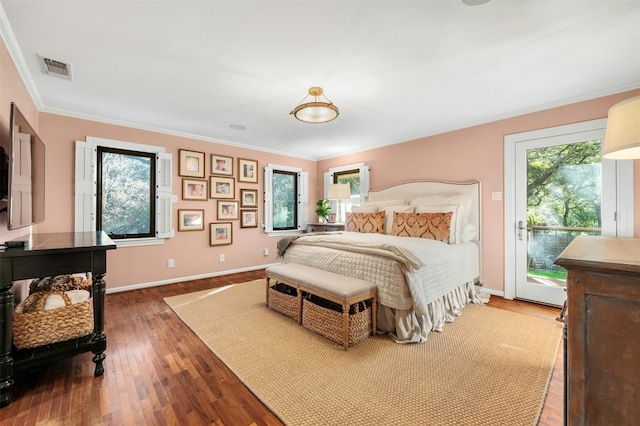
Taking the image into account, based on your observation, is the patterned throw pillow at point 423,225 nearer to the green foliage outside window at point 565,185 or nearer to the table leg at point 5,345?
the green foliage outside window at point 565,185

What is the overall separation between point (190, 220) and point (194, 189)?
502mm

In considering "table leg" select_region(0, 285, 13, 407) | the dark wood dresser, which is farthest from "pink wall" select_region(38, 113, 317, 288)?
the dark wood dresser

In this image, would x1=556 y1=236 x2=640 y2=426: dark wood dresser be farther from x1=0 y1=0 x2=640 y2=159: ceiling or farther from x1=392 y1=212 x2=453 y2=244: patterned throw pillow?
x1=392 y1=212 x2=453 y2=244: patterned throw pillow

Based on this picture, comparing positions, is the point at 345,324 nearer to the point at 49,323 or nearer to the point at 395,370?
the point at 395,370

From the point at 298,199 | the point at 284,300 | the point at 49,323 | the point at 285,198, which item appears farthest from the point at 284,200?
the point at 49,323

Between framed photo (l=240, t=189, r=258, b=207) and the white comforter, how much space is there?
6.92ft

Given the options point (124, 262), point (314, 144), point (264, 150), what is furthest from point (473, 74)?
point (124, 262)

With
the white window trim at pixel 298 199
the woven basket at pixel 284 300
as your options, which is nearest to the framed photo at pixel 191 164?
the white window trim at pixel 298 199

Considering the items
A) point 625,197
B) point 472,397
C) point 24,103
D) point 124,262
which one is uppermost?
point 24,103

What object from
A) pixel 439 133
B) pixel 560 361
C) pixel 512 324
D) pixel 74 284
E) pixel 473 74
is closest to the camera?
pixel 560 361

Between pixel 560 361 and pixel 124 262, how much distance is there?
190 inches

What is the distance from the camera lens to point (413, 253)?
2346mm

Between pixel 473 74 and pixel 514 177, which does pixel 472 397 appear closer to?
pixel 473 74

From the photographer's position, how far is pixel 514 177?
11.1 feet
